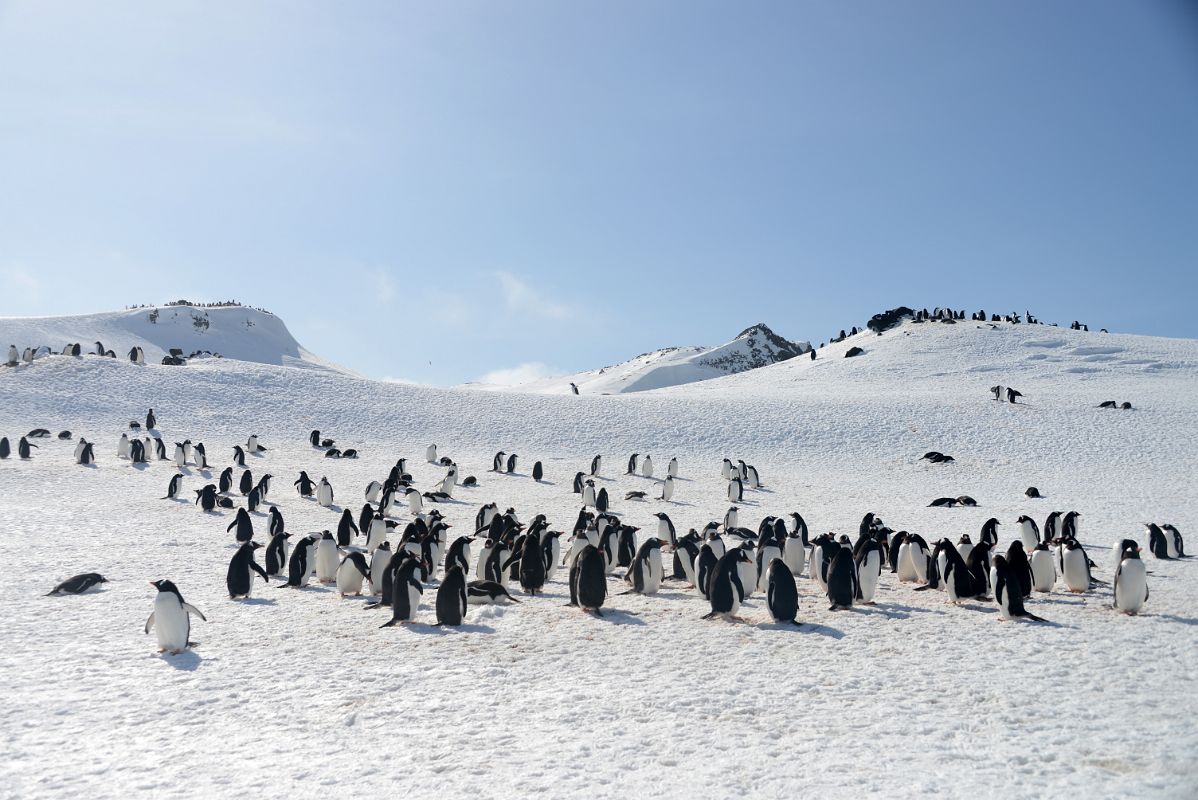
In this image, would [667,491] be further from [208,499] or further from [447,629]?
[447,629]

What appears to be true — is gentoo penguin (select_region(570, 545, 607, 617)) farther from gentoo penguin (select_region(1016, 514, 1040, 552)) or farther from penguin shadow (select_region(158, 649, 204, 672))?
gentoo penguin (select_region(1016, 514, 1040, 552))

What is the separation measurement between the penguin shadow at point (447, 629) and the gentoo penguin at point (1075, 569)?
773 cm

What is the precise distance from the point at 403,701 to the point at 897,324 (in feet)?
194

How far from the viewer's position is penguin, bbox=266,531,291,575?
13.3 metres

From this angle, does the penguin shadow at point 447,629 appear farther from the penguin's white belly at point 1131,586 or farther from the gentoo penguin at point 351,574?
the penguin's white belly at point 1131,586

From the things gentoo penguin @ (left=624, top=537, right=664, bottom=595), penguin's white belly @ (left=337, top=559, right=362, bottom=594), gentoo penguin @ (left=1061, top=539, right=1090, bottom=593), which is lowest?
penguin's white belly @ (left=337, top=559, right=362, bottom=594)

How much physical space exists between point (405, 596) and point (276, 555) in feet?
14.4

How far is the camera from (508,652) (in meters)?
8.77

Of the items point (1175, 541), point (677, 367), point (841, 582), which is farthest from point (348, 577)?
point (677, 367)

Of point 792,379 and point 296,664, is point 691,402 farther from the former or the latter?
point 296,664

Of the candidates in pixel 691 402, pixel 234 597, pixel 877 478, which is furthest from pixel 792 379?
pixel 234 597

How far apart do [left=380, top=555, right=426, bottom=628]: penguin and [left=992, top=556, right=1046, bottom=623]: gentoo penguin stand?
6742 mm

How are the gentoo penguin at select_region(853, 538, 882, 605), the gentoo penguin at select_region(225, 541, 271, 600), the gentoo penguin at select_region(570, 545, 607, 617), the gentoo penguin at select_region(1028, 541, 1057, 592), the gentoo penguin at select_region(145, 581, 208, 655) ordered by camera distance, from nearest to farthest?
the gentoo penguin at select_region(145, 581, 208, 655) → the gentoo penguin at select_region(570, 545, 607, 617) → the gentoo penguin at select_region(853, 538, 882, 605) → the gentoo penguin at select_region(225, 541, 271, 600) → the gentoo penguin at select_region(1028, 541, 1057, 592)

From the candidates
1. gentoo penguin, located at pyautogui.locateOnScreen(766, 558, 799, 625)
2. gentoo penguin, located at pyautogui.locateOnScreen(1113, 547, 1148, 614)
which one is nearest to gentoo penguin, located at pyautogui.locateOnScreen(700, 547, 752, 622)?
gentoo penguin, located at pyautogui.locateOnScreen(766, 558, 799, 625)
